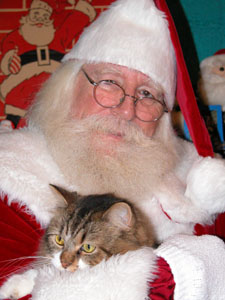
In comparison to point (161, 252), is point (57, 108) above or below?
above

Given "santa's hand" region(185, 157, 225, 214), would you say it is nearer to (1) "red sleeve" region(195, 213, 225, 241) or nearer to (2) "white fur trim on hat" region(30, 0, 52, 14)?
(1) "red sleeve" region(195, 213, 225, 241)

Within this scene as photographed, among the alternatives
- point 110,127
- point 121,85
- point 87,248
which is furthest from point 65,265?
point 121,85

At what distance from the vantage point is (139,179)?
1258 mm

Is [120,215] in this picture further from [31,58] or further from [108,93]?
[31,58]

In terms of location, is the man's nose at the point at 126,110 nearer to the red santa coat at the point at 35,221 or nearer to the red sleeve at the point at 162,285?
the red santa coat at the point at 35,221

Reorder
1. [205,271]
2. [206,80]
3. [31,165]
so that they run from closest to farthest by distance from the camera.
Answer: [205,271] → [31,165] → [206,80]

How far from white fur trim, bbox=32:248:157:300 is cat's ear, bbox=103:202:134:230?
181mm

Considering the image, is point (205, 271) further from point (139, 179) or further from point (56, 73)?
point (56, 73)

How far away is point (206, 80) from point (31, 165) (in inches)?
59.9

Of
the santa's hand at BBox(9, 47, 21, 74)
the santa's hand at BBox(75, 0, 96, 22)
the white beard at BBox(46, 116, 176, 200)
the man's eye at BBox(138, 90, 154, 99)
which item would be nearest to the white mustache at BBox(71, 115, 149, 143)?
the white beard at BBox(46, 116, 176, 200)

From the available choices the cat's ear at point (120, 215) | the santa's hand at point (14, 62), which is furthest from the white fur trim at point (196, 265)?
the santa's hand at point (14, 62)

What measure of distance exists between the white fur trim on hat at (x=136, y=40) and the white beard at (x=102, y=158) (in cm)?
28

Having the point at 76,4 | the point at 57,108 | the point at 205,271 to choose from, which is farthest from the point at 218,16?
the point at 205,271

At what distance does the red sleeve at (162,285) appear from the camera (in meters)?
0.73
